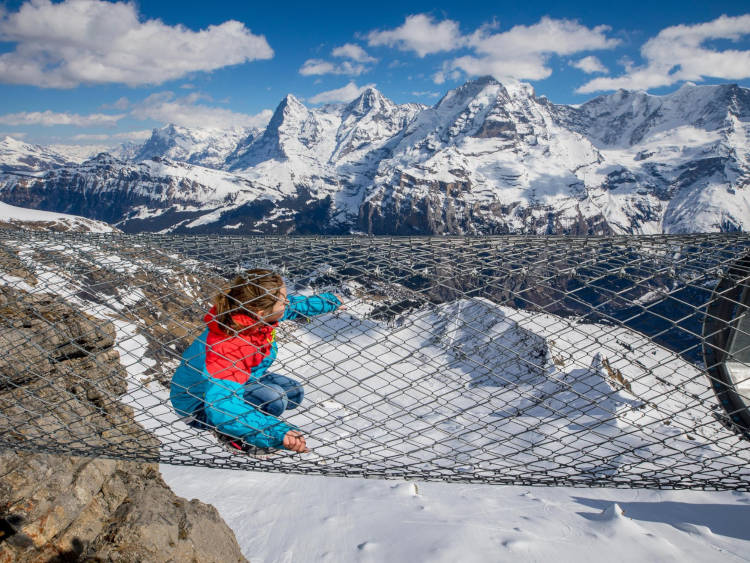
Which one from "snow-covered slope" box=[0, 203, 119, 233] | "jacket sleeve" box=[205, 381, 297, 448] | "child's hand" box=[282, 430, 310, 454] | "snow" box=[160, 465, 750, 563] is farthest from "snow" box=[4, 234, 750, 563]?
"snow-covered slope" box=[0, 203, 119, 233]

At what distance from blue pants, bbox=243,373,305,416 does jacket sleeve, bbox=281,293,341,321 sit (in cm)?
55

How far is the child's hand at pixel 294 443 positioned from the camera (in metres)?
2.84

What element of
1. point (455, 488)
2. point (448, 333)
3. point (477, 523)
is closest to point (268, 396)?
point (448, 333)

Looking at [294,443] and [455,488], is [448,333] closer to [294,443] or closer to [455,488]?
[294,443]

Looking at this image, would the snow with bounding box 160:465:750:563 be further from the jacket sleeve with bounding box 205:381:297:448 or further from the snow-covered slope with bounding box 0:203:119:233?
the snow-covered slope with bounding box 0:203:119:233

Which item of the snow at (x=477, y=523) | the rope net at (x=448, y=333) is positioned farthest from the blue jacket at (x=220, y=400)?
the snow at (x=477, y=523)

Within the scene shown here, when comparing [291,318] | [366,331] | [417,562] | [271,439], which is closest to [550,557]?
[417,562]

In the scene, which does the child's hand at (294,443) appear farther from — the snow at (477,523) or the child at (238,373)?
the snow at (477,523)

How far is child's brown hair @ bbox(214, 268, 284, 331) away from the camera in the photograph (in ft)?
9.71

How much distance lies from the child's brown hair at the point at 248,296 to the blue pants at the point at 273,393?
1.74ft

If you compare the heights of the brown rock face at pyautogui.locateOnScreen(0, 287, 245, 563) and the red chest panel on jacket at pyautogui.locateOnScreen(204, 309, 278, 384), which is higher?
the red chest panel on jacket at pyautogui.locateOnScreen(204, 309, 278, 384)

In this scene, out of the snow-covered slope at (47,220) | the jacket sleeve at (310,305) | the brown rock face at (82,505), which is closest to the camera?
the brown rock face at (82,505)

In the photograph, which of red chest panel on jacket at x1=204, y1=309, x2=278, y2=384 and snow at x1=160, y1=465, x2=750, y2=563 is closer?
red chest panel on jacket at x1=204, y1=309, x2=278, y2=384

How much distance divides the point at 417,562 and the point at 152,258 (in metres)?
3.75
